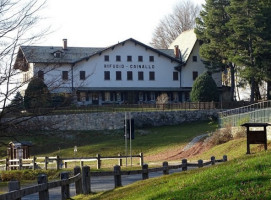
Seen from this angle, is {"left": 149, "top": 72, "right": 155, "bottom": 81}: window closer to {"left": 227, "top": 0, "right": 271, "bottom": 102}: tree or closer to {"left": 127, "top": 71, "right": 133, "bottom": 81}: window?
{"left": 127, "top": 71, "right": 133, "bottom": 81}: window

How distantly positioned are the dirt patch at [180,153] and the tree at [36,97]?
32.8m

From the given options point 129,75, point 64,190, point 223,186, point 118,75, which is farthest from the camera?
point 129,75

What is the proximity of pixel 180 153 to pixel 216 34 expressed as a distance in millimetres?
27300

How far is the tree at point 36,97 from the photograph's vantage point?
16.0 m

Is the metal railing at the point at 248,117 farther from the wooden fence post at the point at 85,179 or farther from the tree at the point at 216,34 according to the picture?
the wooden fence post at the point at 85,179

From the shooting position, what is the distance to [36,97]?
15938mm

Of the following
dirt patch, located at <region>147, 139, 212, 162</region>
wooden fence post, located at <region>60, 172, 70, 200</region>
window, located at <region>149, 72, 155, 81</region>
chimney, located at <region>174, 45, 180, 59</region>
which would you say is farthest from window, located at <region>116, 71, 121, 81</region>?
wooden fence post, located at <region>60, 172, 70, 200</region>

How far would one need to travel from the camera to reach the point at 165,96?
3177 inches

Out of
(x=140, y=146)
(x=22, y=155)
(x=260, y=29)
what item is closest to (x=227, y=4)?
(x=260, y=29)

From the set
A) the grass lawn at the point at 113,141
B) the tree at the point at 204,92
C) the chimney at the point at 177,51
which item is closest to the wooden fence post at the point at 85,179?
the grass lawn at the point at 113,141

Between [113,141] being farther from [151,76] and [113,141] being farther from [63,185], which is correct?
[63,185]

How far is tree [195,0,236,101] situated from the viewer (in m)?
74.8

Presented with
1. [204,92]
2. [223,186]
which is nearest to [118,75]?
[204,92]

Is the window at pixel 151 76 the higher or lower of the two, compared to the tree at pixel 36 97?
higher
